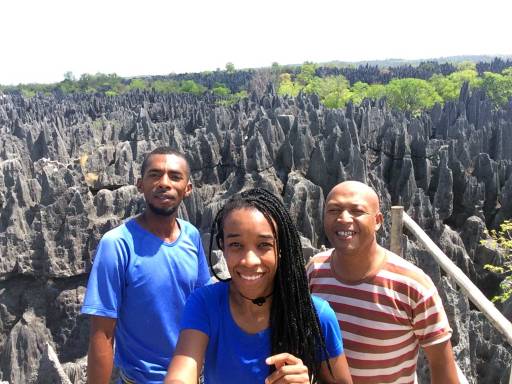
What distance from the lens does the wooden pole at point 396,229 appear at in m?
3.16

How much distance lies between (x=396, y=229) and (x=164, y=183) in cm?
166

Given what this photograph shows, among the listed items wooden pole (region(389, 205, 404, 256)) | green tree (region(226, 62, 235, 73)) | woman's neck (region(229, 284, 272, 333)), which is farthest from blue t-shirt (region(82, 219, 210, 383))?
green tree (region(226, 62, 235, 73))

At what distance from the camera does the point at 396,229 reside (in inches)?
127

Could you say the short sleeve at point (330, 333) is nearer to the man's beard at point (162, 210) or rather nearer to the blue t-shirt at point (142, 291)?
the blue t-shirt at point (142, 291)

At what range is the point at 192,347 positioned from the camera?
1.42 meters

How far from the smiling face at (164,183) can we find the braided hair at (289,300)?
751mm

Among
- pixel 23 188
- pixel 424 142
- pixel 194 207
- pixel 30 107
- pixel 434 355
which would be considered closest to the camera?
pixel 434 355

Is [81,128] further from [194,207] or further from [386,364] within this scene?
[386,364]

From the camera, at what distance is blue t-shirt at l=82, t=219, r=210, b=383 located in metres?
2.00

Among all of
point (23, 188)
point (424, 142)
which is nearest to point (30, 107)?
point (23, 188)

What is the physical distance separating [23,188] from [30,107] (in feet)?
102

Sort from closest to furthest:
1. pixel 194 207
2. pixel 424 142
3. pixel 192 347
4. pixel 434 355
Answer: pixel 192 347
pixel 434 355
pixel 194 207
pixel 424 142

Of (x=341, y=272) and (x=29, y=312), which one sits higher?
(x=341, y=272)

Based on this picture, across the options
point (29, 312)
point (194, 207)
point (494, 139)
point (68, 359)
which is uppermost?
point (494, 139)
